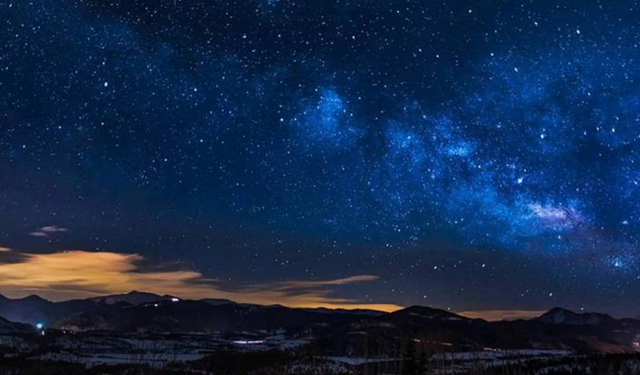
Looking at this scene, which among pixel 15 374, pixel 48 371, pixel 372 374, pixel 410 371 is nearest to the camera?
pixel 410 371

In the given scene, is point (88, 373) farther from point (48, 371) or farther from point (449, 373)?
point (449, 373)

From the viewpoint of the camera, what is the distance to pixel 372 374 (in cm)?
19088

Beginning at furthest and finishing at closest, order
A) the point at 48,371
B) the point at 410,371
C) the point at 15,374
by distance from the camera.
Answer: the point at 48,371 < the point at 15,374 < the point at 410,371

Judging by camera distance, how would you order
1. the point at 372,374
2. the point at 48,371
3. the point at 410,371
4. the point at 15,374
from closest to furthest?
the point at 410,371 < the point at 15,374 < the point at 48,371 < the point at 372,374

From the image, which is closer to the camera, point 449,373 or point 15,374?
point 15,374

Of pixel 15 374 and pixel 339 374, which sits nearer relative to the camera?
pixel 15 374

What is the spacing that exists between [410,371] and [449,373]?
9395 centimetres

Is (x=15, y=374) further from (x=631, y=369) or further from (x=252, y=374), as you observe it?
(x=631, y=369)

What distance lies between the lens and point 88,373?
175m

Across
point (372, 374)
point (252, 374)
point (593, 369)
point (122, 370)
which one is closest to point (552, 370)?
point (593, 369)

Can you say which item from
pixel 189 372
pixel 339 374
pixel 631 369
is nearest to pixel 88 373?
pixel 189 372

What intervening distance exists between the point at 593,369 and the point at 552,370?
13164mm

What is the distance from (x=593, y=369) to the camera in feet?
614

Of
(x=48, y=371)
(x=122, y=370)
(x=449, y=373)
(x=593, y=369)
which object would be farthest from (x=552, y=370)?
(x=48, y=371)
